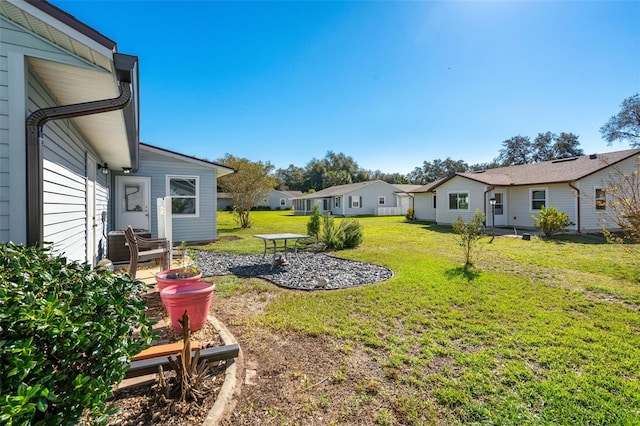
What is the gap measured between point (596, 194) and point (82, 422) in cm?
1979

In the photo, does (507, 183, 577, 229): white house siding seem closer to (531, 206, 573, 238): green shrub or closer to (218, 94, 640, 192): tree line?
(531, 206, 573, 238): green shrub

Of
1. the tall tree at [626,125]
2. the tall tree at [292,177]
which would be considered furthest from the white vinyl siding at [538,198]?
the tall tree at [292,177]

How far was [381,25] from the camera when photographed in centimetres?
967

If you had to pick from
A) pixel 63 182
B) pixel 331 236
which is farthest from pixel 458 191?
pixel 63 182

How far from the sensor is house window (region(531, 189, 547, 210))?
15781 mm

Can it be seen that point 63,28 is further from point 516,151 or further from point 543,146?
point 516,151

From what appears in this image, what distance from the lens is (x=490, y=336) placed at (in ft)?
11.9

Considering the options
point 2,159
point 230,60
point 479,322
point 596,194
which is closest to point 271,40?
point 230,60

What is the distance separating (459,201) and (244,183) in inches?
513

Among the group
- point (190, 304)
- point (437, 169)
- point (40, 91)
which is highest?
point (437, 169)

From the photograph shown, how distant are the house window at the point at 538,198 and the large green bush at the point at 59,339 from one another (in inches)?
752

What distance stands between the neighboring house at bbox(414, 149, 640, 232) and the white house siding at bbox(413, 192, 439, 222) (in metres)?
0.62

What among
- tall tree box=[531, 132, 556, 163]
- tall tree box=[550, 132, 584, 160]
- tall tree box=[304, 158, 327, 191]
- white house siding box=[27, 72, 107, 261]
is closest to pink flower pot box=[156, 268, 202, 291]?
white house siding box=[27, 72, 107, 261]

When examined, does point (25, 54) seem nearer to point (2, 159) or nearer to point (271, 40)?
point (2, 159)
